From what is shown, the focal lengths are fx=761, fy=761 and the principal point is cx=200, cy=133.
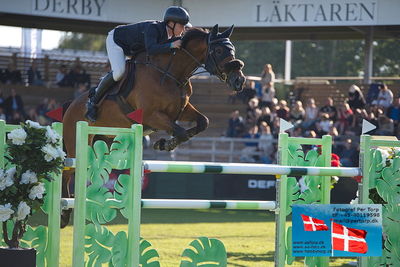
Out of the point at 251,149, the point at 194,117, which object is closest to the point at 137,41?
the point at 194,117

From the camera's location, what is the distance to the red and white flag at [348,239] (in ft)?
19.4

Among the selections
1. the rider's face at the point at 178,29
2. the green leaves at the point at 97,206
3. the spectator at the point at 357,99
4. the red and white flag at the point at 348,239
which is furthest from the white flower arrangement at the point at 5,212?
the spectator at the point at 357,99

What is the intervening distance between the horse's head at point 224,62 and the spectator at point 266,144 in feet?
27.0

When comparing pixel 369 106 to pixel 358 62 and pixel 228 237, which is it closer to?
pixel 228 237

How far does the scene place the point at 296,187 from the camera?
6.03m

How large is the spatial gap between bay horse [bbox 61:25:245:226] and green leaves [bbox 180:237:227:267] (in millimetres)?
1927

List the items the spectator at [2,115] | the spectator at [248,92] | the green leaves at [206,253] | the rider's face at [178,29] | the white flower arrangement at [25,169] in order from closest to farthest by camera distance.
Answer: the white flower arrangement at [25,169], the green leaves at [206,253], the rider's face at [178,29], the spectator at [2,115], the spectator at [248,92]

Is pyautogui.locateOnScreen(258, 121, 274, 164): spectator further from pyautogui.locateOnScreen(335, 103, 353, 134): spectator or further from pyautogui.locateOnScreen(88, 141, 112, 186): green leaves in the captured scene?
pyautogui.locateOnScreen(88, 141, 112, 186): green leaves

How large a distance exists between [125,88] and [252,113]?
32.3 ft

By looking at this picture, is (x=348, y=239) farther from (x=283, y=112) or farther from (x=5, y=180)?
(x=283, y=112)

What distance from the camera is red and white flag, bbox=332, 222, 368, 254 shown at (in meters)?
5.92

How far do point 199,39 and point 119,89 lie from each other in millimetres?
1012

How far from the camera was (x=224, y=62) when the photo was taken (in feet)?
23.9

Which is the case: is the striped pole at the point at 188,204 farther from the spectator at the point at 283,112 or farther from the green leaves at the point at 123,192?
the spectator at the point at 283,112
